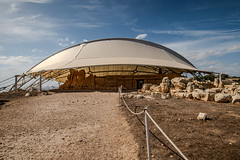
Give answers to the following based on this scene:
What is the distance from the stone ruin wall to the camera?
1872 cm

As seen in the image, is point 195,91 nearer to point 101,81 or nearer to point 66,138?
point 66,138

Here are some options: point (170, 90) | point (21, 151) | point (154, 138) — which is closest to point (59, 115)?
point (21, 151)

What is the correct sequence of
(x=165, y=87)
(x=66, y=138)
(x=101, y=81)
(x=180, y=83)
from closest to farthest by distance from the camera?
(x=66, y=138) < (x=180, y=83) < (x=165, y=87) < (x=101, y=81)

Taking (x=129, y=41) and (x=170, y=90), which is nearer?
(x=170, y=90)

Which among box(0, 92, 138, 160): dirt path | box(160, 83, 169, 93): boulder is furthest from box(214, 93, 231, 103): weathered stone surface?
box(0, 92, 138, 160): dirt path

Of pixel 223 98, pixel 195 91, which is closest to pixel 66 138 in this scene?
pixel 223 98

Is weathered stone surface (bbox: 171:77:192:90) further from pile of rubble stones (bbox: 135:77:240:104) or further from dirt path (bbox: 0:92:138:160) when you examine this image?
dirt path (bbox: 0:92:138:160)

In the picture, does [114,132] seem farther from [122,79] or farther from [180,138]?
[122,79]

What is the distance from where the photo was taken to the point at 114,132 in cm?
433

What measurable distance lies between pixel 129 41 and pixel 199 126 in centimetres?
2248

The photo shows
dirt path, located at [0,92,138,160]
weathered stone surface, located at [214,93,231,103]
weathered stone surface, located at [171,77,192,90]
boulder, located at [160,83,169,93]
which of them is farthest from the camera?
boulder, located at [160,83,169,93]

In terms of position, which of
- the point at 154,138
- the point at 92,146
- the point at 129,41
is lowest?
the point at 92,146

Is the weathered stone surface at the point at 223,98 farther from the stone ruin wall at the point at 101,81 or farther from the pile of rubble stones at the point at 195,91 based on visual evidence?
the stone ruin wall at the point at 101,81

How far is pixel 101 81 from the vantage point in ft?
68.6
